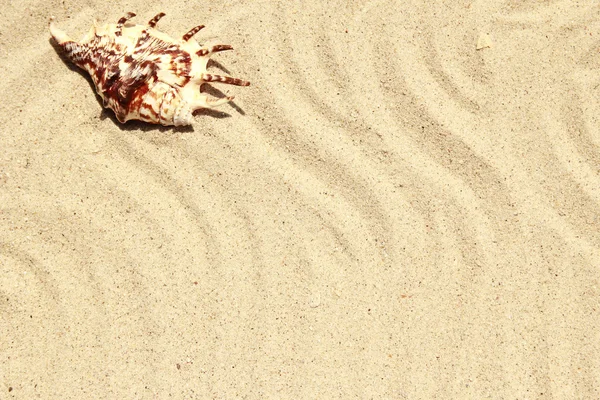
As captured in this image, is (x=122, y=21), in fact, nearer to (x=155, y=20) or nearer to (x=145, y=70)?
(x=155, y=20)

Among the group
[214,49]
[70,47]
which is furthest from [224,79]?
[70,47]

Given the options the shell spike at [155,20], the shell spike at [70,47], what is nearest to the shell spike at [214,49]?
the shell spike at [155,20]

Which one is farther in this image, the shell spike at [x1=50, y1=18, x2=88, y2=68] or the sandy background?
the shell spike at [x1=50, y1=18, x2=88, y2=68]

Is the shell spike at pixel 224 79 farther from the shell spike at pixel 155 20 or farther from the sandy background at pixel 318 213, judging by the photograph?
the shell spike at pixel 155 20

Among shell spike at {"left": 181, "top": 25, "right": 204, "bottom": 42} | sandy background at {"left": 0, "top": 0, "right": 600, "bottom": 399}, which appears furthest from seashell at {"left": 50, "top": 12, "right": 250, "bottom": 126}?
sandy background at {"left": 0, "top": 0, "right": 600, "bottom": 399}

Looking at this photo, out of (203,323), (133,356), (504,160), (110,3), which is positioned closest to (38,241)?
(133,356)

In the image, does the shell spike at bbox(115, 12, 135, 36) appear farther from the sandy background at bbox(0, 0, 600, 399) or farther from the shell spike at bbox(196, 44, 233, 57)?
the shell spike at bbox(196, 44, 233, 57)
